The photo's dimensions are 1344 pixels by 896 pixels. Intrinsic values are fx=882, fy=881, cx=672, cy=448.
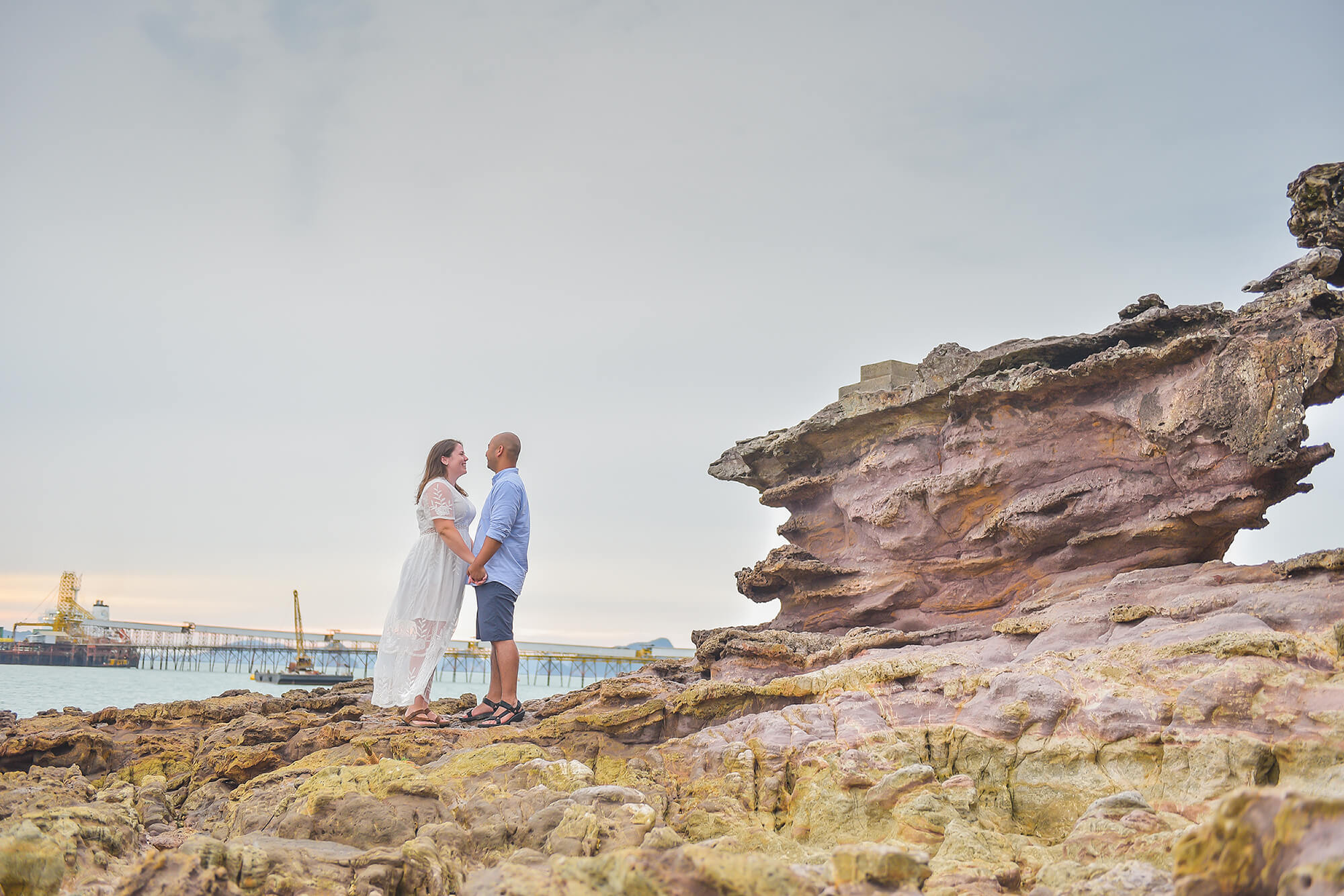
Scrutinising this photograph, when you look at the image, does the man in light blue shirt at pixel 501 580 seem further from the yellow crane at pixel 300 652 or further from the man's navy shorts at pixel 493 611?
the yellow crane at pixel 300 652

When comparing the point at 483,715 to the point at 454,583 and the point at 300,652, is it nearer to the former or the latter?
the point at 454,583

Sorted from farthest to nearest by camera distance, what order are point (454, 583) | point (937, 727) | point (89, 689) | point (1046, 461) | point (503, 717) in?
point (89, 689), point (1046, 461), point (454, 583), point (503, 717), point (937, 727)

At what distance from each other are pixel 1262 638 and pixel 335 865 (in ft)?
21.4

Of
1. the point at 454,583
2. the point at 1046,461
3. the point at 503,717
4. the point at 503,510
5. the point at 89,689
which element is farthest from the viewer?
the point at 89,689

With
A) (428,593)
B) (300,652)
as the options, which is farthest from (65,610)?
(428,593)

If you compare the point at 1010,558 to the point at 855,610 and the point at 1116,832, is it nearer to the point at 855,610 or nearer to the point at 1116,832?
the point at 855,610

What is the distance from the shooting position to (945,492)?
36.6 feet

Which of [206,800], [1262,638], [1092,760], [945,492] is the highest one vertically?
[945,492]

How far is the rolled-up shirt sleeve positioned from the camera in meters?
9.18

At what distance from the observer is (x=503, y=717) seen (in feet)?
30.6

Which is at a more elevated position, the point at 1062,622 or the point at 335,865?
the point at 1062,622

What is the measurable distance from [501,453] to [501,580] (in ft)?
4.58

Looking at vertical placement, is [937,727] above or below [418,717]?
above

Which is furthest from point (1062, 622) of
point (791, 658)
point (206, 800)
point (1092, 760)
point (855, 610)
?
point (206, 800)
